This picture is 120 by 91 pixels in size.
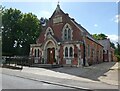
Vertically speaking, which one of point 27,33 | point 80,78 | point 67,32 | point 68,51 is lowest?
point 80,78

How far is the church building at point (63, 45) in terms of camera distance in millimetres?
28281

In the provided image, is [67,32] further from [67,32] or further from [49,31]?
[49,31]

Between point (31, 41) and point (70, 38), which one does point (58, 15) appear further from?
point (31, 41)

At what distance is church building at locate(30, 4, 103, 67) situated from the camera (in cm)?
2828

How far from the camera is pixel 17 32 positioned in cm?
4953

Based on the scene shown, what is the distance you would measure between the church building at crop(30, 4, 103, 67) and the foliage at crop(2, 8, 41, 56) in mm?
16147

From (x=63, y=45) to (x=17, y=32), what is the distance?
23.0 metres

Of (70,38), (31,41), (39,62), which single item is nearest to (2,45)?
(31,41)

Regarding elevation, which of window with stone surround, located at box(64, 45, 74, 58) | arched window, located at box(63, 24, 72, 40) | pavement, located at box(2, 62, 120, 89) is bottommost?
pavement, located at box(2, 62, 120, 89)

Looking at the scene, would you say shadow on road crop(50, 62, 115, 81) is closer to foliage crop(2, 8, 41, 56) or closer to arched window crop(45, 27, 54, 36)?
arched window crop(45, 27, 54, 36)

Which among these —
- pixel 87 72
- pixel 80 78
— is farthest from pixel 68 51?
pixel 80 78

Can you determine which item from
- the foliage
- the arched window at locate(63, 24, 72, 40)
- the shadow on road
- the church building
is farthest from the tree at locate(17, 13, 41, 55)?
the shadow on road

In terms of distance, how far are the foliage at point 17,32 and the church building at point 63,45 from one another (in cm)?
1615

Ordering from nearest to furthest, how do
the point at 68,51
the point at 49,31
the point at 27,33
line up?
the point at 68,51 → the point at 49,31 → the point at 27,33
